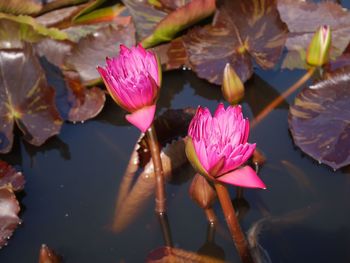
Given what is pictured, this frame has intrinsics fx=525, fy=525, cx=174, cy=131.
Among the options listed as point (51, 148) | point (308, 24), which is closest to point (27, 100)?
point (51, 148)

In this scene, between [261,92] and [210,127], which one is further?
[261,92]

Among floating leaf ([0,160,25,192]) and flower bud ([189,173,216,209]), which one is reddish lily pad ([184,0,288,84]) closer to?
flower bud ([189,173,216,209])

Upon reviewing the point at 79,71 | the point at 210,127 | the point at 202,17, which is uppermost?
the point at 210,127

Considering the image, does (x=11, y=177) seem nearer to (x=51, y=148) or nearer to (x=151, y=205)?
(x=51, y=148)

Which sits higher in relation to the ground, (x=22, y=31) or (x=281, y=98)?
(x=22, y=31)

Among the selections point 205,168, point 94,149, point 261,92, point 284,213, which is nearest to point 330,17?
point 261,92

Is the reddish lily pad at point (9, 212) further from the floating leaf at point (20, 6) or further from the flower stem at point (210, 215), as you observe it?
the floating leaf at point (20, 6)

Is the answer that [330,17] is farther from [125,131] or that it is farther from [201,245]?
[201,245]

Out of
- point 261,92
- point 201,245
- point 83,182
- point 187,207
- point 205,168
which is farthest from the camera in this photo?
point 261,92
